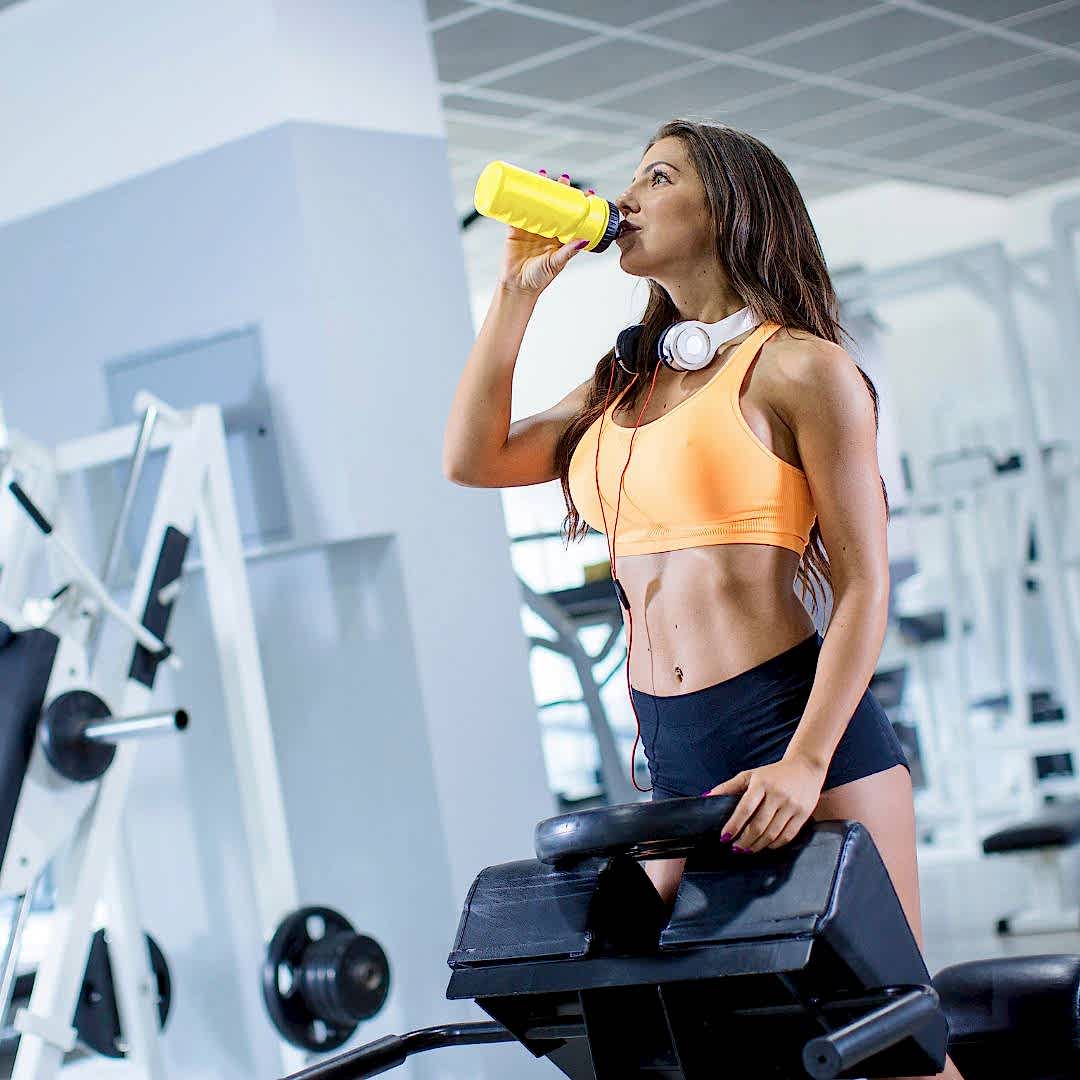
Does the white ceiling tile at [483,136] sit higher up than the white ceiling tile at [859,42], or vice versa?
the white ceiling tile at [483,136]

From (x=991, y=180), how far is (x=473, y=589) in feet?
17.7

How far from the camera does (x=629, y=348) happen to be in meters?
1.73

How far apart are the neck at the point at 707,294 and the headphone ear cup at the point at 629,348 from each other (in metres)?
0.07

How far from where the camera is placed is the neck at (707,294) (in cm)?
167

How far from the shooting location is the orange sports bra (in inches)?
61.0

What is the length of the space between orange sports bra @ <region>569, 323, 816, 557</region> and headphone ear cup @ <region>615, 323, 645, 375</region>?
0.41 feet

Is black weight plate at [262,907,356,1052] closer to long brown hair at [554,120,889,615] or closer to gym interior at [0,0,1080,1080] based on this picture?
gym interior at [0,0,1080,1080]

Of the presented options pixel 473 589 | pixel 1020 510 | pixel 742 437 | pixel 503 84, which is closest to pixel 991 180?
pixel 1020 510

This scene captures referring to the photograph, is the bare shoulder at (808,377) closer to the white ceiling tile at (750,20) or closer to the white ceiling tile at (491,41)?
the white ceiling tile at (491,41)

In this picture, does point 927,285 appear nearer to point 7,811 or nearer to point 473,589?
point 473,589

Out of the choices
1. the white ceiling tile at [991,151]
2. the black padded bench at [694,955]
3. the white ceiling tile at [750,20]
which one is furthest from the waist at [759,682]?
the white ceiling tile at [991,151]

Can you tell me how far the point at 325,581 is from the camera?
3307mm

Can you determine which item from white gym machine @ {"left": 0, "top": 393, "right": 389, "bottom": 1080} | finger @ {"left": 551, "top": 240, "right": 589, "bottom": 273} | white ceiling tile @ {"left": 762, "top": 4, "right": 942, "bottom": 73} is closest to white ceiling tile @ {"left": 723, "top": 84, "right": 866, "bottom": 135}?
white ceiling tile @ {"left": 762, "top": 4, "right": 942, "bottom": 73}

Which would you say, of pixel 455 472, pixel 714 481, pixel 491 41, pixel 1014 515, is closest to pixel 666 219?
pixel 714 481
